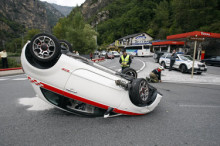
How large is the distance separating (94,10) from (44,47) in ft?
546

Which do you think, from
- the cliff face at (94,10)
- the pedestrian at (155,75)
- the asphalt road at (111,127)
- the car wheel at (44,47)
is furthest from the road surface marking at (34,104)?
the cliff face at (94,10)

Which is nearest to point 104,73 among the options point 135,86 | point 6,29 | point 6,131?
point 135,86

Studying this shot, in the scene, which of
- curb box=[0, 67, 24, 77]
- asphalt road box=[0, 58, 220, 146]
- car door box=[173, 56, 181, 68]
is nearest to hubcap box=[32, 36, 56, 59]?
asphalt road box=[0, 58, 220, 146]

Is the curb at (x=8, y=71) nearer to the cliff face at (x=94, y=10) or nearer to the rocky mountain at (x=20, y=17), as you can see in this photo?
the rocky mountain at (x=20, y=17)

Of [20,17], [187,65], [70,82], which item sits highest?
[20,17]

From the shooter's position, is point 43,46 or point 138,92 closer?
point 43,46

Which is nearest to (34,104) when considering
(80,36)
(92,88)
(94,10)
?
(92,88)

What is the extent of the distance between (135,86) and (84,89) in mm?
1104

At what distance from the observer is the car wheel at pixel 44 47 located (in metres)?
2.75

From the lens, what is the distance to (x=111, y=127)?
2.90m

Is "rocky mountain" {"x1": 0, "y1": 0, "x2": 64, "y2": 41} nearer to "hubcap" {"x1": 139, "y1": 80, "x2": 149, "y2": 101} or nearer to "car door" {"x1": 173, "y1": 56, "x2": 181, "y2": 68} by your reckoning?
"car door" {"x1": 173, "y1": 56, "x2": 181, "y2": 68}

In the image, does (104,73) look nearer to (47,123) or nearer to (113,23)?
(47,123)

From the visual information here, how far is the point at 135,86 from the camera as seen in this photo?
3.01 metres

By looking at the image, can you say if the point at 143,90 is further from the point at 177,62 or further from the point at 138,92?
the point at 177,62
